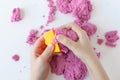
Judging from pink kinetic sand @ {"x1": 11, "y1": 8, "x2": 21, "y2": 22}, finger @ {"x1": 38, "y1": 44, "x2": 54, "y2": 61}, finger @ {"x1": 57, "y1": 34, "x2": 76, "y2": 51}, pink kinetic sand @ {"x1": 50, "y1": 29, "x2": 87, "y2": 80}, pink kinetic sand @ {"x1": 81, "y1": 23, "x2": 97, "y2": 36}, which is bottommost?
pink kinetic sand @ {"x1": 50, "y1": 29, "x2": 87, "y2": 80}

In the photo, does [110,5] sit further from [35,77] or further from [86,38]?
[35,77]

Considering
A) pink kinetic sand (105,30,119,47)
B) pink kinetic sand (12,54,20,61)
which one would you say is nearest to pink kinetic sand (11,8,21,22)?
pink kinetic sand (12,54,20,61)

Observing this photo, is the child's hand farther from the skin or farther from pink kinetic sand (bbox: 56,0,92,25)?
pink kinetic sand (bbox: 56,0,92,25)

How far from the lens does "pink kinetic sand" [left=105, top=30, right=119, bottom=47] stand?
901 mm

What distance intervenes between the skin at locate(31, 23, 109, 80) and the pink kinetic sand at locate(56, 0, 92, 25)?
5 cm

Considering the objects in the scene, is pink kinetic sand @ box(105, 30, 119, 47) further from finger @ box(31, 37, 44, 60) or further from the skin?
finger @ box(31, 37, 44, 60)

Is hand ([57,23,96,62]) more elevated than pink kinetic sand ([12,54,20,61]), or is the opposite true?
hand ([57,23,96,62])

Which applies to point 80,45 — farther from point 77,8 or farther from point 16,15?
point 16,15

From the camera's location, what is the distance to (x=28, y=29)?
912 mm

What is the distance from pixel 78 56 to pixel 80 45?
0.03 meters

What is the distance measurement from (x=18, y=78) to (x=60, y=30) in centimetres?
20

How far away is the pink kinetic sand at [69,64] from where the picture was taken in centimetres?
86

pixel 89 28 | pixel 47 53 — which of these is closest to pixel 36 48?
pixel 47 53

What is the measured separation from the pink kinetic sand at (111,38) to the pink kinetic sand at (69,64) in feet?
0.36
